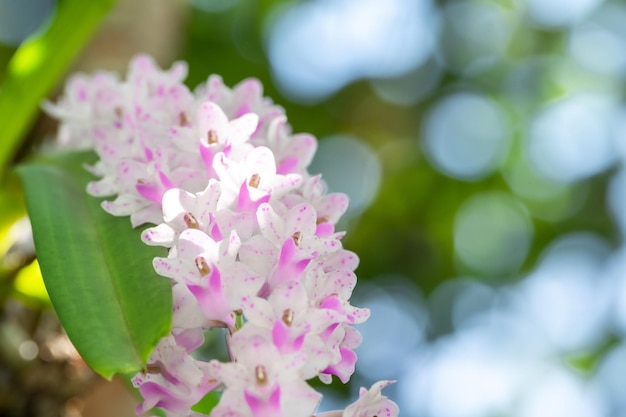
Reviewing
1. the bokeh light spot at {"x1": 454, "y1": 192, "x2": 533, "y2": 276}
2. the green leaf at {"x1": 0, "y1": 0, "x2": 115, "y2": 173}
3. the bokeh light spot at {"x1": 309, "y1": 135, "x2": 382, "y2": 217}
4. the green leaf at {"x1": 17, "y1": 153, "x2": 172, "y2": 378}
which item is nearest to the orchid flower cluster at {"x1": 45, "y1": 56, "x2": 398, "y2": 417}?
the green leaf at {"x1": 17, "y1": 153, "x2": 172, "y2": 378}

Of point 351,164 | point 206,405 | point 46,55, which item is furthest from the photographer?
point 351,164

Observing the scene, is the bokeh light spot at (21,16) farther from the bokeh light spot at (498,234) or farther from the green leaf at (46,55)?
the bokeh light spot at (498,234)

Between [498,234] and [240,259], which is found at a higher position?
[498,234]

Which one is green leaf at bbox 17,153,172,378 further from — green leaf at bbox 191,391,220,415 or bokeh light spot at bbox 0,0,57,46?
bokeh light spot at bbox 0,0,57,46

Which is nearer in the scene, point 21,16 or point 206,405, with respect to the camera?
point 206,405

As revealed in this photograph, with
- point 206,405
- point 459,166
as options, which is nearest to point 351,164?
point 459,166

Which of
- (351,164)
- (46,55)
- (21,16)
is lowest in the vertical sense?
(46,55)

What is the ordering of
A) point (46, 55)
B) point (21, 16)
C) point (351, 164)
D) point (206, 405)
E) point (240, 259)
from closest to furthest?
1. point (240, 259)
2. point (206, 405)
3. point (46, 55)
4. point (21, 16)
5. point (351, 164)

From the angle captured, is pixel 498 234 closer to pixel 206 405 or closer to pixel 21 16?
pixel 21 16
